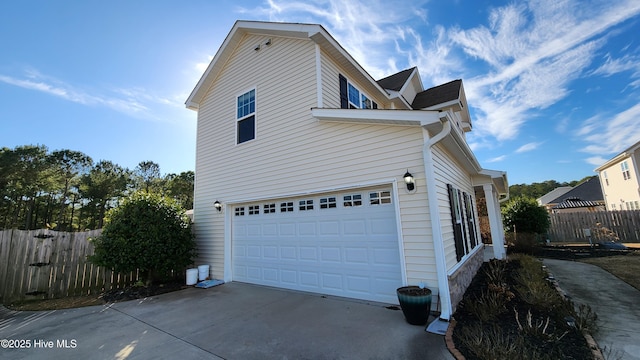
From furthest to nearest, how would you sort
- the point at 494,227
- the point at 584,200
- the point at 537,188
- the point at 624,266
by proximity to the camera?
the point at 537,188 → the point at 584,200 → the point at 494,227 → the point at 624,266

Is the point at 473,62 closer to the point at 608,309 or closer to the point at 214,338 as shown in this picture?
the point at 608,309

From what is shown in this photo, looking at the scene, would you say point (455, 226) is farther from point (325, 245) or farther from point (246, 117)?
point (246, 117)

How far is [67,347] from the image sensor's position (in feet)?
12.0

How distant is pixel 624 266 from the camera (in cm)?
800

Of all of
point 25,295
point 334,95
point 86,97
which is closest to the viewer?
point 25,295

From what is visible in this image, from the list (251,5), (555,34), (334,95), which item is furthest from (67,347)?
(555,34)

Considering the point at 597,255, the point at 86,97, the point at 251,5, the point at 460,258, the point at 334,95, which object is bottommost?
the point at 597,255

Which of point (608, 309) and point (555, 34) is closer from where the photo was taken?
point (608, 309)

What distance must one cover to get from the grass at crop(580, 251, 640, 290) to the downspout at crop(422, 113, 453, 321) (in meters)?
5.42

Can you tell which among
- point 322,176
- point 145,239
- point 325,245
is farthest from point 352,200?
point 145,239

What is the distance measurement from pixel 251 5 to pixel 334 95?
370cm

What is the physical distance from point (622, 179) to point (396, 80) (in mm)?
→ 20939

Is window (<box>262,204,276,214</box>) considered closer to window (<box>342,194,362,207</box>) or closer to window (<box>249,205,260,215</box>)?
window (<box>249,205,260,215</box>)

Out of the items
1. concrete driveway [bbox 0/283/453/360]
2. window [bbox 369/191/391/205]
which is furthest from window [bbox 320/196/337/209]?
concrete driveway [bbox 0/283/453/360]
